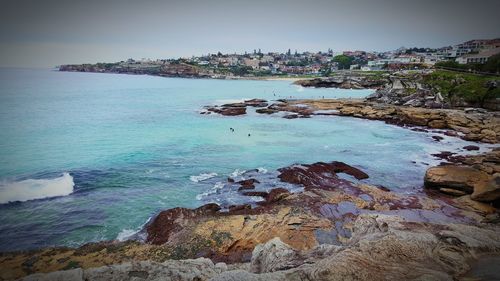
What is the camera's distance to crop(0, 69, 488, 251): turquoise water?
57.1 feet

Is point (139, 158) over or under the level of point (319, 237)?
over

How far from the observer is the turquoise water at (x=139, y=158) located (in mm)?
17391

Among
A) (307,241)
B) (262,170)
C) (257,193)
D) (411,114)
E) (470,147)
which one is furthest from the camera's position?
(411,114)

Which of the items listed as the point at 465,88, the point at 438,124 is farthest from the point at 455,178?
the point at 465,88

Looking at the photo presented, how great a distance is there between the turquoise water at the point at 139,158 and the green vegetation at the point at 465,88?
19.0 m

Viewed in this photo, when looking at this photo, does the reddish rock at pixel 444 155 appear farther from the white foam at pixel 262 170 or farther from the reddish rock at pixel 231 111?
the reddish rock at pixel 231 111

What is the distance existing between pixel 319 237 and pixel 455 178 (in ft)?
39.1

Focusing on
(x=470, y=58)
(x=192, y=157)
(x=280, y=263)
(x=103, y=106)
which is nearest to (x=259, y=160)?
(x=192, y=157)

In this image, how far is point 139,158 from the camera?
1139 inches

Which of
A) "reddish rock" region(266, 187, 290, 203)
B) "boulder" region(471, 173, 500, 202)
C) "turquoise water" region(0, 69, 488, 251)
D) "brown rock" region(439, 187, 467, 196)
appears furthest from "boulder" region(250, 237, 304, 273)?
"brown rock" region(439, 187, 467, 196)

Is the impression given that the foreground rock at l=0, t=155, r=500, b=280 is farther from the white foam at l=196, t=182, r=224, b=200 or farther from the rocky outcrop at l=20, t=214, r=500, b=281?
the white foam at l=196, t=182, r=224, b=200

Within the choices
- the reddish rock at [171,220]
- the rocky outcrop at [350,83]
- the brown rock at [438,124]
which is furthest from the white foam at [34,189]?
the rocky outcrop at [350,83]

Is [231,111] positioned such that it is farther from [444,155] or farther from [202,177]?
[444,155]

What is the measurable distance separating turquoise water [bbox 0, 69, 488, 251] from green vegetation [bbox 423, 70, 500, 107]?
62.4ft
